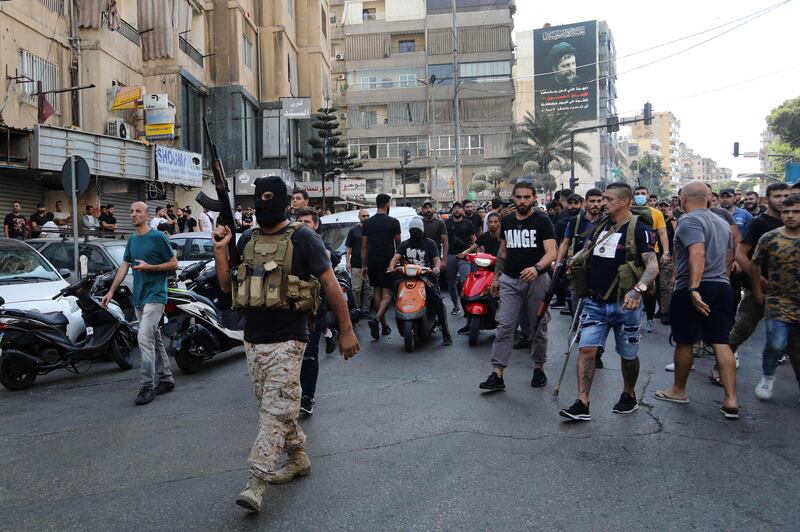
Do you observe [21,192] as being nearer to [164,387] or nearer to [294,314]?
[164,387]

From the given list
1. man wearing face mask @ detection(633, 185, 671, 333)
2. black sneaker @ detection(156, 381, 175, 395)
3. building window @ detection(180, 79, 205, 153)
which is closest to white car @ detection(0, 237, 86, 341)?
black sneaker @ detection(156, 381, 175, 395)

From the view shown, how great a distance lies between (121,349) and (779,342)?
696cm

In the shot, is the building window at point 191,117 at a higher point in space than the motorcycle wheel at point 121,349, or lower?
higher

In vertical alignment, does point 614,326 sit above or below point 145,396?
above

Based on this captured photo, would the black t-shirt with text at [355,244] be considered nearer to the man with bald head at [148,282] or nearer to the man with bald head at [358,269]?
the man with bald head at [358,269]

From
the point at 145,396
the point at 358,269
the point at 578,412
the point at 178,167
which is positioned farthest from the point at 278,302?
the point at 178,167

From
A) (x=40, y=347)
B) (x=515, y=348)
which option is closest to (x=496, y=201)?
(x=515, y=348)

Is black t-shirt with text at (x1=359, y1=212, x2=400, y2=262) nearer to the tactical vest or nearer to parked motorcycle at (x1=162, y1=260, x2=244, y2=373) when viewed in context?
parked motorcycle at (x1=162, y1=260, x2=244, y2=373)

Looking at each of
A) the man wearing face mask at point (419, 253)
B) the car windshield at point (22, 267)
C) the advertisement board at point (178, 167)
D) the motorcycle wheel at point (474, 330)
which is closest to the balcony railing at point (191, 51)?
the advertisement board at point (178, 167)

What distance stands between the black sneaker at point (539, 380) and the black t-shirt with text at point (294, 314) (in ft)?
10.6

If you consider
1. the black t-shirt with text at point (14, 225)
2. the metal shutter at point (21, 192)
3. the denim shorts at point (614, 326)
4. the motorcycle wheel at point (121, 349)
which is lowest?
the motorcycle wheel at point (121, 349)

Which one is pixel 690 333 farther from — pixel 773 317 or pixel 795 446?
pixel 795 446

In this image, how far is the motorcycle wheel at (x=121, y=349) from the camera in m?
8.04

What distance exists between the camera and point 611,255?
5.57 meters
